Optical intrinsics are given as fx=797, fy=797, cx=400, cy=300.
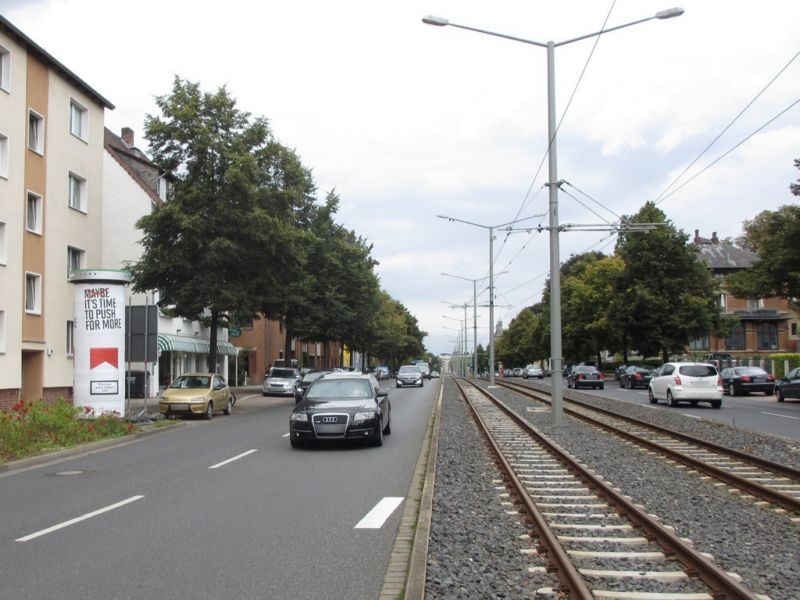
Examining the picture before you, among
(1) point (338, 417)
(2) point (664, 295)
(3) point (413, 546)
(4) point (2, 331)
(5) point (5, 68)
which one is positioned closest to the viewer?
(3) point (413, 546)

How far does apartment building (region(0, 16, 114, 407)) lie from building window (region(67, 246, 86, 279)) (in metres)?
0.04

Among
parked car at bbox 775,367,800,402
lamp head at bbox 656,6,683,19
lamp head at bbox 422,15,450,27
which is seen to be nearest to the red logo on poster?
lamp head at bbox 422,15,450,27

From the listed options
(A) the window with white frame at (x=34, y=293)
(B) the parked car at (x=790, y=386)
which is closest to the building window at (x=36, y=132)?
(A) the window with white frame at (x=34, y=293)

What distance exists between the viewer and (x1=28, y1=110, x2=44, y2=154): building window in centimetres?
2784

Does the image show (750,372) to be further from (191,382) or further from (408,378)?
(191,382)

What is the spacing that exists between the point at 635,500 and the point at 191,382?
1938 cm

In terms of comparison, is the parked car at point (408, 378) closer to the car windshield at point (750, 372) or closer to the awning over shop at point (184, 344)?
the awning over shop at point (184, 344)

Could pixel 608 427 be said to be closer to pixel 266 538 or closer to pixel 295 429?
pixel 295 429

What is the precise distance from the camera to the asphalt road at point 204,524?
5777 millimetres

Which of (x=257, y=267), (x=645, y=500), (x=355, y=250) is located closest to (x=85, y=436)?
(x=645, y=500)

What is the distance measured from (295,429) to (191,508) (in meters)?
5.98

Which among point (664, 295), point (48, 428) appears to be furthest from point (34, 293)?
point (664, 295)

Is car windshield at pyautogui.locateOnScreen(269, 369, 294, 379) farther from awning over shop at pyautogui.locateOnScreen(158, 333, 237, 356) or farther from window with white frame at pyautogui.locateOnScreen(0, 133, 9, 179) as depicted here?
window with white frame at pyautogui.locateOnScreen(0, 133, 9, 179)

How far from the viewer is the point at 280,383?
40.5 metres
